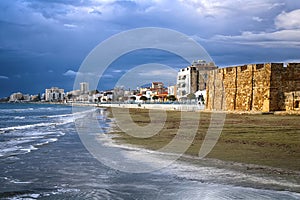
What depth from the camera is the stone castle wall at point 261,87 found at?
25.2 m

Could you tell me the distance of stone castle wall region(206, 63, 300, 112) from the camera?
25219mm

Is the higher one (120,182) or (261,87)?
(261,87)

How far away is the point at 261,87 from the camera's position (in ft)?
85.6

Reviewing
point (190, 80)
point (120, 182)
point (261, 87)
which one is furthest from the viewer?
point (190, 80)

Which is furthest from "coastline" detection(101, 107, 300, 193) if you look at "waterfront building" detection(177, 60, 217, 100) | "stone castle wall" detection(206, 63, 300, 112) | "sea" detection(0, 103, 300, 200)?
"waterfront building" detection(177, 60, 217, 100)

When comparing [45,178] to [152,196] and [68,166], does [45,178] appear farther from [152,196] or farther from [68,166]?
[152,196]

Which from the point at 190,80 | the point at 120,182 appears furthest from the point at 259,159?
the point at 190,80

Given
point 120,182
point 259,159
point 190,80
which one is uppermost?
point 190,80

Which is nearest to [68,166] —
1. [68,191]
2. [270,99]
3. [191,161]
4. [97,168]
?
[97,168]

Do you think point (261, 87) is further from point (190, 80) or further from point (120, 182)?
point (190, 80)

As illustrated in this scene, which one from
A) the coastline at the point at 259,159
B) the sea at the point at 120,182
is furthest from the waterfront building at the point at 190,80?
the sea at the point at 120,182

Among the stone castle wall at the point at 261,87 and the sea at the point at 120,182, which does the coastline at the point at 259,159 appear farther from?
the stone castle wall at the point at 261,87

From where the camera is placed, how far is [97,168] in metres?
7.41

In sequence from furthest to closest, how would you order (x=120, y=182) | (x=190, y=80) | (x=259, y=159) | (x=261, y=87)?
1. (x=190, y=80)
2. (x=261, y=87)
3. (x=259, y=159)
4. (x=120, y=182)
